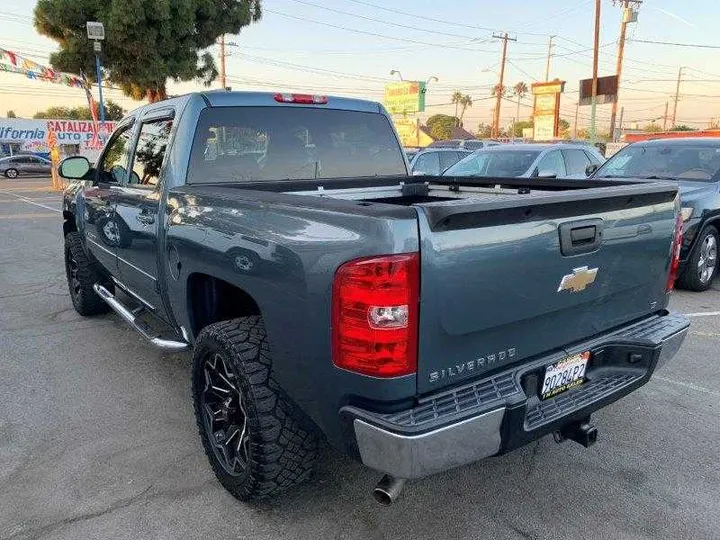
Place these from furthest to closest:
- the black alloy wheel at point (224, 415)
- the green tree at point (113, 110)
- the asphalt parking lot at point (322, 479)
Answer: the green tree at point (113, 110) → the black alloy wheel at point (224, 415) → the asphalt parking lot at point (322, 479)

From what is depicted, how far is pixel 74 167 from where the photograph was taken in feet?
14.6

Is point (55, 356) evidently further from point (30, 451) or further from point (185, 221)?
point (185, 221)

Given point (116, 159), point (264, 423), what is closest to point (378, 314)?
point (264, 423)

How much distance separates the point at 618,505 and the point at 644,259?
3.86ft

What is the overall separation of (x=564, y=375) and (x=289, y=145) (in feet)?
7.32

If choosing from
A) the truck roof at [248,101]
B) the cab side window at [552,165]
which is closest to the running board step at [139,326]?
the truck roof at [248,101]

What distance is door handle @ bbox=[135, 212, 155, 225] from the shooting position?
11.0 ft

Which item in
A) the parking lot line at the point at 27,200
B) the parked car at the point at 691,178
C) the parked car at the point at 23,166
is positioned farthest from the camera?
the parked car at the point at 23,166

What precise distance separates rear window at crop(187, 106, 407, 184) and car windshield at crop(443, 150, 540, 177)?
6.00 metres

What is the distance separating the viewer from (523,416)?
6.91ft

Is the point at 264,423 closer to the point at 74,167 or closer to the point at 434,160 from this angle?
the point at 74,167

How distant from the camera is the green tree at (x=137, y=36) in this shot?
25609 mm

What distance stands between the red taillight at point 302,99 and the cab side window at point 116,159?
132 centimetres

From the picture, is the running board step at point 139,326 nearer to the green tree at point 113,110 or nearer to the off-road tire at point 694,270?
the off-road tire at point 694,270
